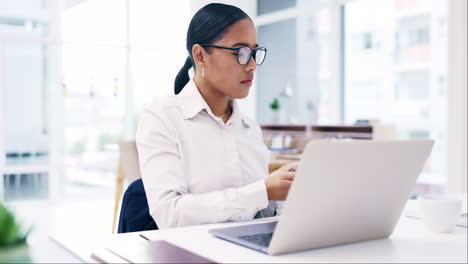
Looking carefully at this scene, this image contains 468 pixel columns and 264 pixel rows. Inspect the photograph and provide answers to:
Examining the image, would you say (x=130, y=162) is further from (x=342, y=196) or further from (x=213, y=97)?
(x=342, y=196)

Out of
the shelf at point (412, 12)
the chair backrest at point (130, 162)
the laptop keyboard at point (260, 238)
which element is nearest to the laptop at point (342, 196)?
the laptop keyboard at point (260, 238)

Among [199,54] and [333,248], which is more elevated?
[199,54]

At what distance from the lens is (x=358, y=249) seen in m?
0.99

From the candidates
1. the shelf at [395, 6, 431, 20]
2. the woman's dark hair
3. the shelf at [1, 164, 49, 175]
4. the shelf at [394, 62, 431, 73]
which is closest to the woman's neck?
the woman's dark hair

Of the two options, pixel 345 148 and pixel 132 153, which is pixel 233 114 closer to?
pixel 345 148

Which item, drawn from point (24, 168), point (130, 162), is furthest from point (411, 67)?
point (24, 168)

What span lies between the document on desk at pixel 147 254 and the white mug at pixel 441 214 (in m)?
0.55

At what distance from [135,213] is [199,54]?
0.52 metres

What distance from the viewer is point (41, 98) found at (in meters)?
6.74

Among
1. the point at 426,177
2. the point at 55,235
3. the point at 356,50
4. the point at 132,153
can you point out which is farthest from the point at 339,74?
the point at 55,235

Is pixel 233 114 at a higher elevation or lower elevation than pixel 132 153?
higher

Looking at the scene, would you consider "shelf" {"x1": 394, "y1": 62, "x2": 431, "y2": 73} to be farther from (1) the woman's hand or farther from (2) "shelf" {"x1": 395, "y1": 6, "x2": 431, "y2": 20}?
(1) the woman's hand

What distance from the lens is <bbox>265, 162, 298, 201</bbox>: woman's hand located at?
3.96 ft

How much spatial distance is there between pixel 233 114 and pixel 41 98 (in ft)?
18.6
